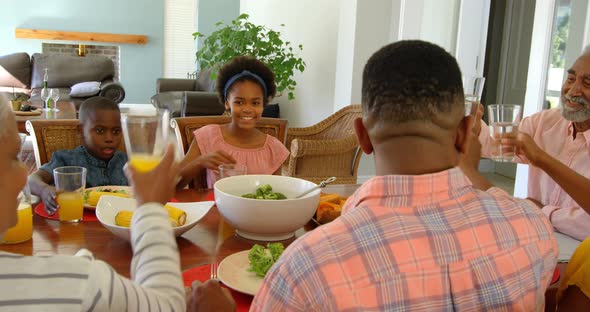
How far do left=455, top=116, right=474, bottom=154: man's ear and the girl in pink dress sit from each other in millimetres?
1410

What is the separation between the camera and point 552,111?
192cm

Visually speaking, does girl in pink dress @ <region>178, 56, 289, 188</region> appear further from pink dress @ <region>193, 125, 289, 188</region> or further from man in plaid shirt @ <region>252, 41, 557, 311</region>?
man in plaid shirt @ <region>252, 41, 557, 311</region>

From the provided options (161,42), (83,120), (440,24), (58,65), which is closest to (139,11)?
(161,42)

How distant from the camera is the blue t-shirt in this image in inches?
74.0

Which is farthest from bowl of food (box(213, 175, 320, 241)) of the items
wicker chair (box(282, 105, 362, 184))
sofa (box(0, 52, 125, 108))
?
sofa (box(0, 52, 125, 108))

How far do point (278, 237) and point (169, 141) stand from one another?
482 millimetres

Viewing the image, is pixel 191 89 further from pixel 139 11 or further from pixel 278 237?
pixel 278 237

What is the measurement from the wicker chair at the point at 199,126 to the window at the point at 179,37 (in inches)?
251

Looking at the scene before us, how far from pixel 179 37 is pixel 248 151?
668 centimetres

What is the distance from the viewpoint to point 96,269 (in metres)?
0.70

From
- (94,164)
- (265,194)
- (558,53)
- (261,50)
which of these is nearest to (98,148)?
(94,164)

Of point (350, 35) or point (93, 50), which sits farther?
point (93, 50)

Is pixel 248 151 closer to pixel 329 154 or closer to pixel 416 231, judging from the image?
pixel 329 154

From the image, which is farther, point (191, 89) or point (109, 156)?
point (191, 89)
